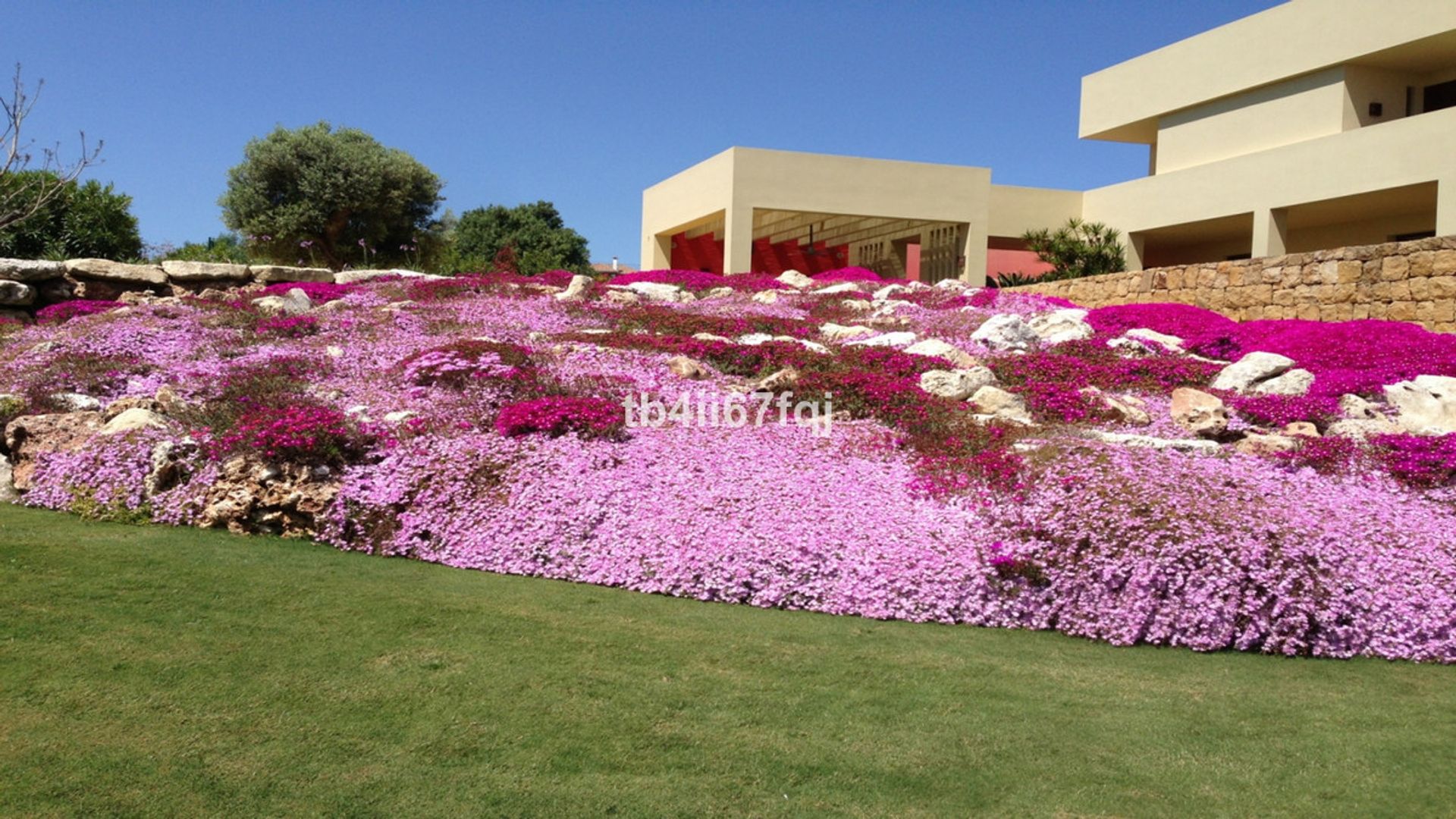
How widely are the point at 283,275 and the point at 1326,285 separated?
1548 cm

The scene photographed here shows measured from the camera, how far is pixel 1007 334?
12.4 m

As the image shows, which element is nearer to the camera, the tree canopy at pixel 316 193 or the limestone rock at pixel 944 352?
the limestone rock at pixel 944 352

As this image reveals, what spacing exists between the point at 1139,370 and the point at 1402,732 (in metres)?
6.97

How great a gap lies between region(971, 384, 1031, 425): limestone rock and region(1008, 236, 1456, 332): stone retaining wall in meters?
6.74

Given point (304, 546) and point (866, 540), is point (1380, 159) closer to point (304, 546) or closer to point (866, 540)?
point (866, 540)

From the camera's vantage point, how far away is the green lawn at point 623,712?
340 centimetres

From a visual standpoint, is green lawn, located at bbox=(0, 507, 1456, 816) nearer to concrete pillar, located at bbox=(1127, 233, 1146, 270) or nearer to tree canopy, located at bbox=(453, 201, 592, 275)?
concrete pillar, located at bbox=(1127, 233, 1146, 270)

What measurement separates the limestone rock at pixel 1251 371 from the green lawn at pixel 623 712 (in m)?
5.24

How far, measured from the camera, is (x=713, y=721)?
398cm

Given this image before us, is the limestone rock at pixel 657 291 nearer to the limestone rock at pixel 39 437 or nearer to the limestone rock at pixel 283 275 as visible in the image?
the limestone rock at pixel 283 275

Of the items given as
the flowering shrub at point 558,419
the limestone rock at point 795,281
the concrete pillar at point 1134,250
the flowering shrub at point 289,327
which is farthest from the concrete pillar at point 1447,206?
the flowering shrub at point 289,327

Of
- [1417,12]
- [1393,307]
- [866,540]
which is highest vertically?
[1417,12]

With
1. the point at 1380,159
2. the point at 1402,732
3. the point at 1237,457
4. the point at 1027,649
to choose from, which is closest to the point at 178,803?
the point at 1027,649

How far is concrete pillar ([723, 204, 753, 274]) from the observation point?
24.2m
